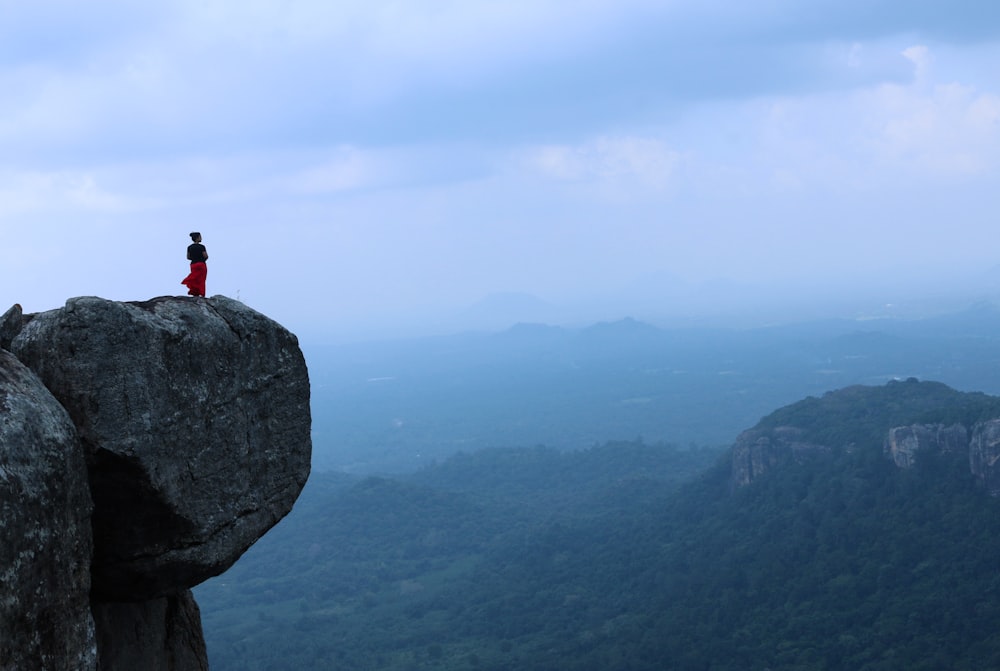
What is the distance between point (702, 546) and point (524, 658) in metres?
32.4

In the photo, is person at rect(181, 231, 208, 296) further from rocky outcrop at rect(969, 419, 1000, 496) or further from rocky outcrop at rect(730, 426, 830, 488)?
rocky outcrop at rect(730, 426, 830, 488)

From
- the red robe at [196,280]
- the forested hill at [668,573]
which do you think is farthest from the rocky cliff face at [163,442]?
the forested hill at [668,573]

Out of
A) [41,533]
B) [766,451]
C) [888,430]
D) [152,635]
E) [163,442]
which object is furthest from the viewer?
[766,451]

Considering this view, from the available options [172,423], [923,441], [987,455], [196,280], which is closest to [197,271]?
[196,280]

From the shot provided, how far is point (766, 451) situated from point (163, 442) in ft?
368

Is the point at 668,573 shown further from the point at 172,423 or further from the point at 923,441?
→ the point at 172,423

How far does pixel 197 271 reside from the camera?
12.5m

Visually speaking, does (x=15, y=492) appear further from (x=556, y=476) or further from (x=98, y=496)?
(x=556, y=476)

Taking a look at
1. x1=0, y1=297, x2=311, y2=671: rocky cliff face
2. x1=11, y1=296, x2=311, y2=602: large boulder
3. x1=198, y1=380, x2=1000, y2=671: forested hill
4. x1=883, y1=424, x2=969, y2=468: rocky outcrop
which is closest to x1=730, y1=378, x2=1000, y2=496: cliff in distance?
x1=883, y1=424, x2=969, y2=468: rocky outcrop

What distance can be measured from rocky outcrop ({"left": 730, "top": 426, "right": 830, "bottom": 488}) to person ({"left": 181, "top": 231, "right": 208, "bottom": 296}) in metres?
107

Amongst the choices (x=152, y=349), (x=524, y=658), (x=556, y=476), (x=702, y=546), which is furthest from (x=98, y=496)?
(x=556, y=476)

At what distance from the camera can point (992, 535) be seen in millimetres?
75188

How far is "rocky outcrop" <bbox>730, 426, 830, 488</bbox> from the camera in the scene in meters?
Result: 111

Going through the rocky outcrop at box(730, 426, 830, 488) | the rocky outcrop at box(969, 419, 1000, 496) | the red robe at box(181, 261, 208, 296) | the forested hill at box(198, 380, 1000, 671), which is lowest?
the forested hill at box(198, 380, 1000, 671)
